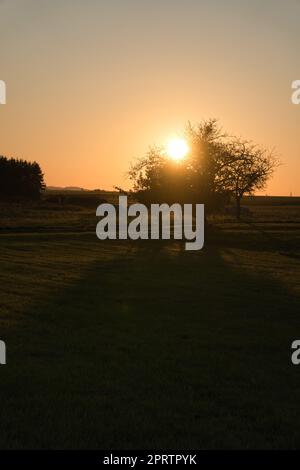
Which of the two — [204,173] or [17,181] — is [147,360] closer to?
[204,173]

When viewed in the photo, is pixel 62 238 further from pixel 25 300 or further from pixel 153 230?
Answer: pixel 25 300

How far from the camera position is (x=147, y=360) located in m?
12.0

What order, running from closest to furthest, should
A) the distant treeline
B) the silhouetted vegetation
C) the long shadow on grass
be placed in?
1. the long shadow on grass
2. the silhouetted vegetation
3. the distant treeline

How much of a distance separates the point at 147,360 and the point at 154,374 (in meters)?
0.96

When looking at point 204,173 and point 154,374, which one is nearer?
point 154,374

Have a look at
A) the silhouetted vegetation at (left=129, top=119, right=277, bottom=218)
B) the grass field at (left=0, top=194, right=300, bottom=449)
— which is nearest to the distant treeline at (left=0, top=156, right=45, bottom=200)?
the silhouetted vegetation at (left=129, top=119, right=277, bottom=218)

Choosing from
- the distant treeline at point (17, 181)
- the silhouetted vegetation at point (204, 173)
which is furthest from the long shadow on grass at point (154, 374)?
the distant treeline at point (17, 181)

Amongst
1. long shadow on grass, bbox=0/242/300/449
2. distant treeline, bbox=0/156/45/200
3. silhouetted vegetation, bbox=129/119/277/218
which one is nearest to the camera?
long shadow on grass, bbox=0/242/300/449

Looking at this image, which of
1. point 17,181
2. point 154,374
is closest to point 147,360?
point 154,374

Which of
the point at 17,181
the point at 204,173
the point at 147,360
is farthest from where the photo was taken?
the point at 17,181

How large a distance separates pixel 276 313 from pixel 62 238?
30.7 metres

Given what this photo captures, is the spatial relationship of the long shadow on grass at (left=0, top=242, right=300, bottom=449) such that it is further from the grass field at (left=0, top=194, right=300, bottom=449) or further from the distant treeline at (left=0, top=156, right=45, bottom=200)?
the distant treeline at (left=0, top=156, right=45, bottom=200)

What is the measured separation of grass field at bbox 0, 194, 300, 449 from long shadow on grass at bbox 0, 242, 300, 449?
2 cm

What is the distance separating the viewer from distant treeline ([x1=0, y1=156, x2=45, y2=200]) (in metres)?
140
